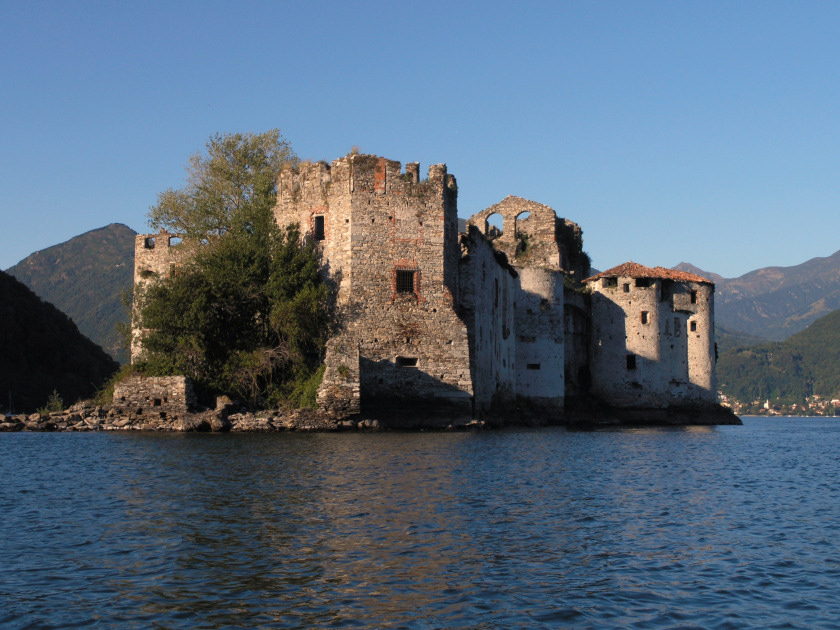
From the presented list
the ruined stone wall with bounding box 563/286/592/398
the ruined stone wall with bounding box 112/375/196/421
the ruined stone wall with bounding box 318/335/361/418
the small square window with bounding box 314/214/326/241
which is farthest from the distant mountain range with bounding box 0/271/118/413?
the ruined stone wall with bounding box 318/335/361/418

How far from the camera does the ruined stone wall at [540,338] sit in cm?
4672

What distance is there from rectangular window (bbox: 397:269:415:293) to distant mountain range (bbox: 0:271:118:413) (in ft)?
113

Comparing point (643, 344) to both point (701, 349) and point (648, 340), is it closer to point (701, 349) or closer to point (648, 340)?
point (648, 340)

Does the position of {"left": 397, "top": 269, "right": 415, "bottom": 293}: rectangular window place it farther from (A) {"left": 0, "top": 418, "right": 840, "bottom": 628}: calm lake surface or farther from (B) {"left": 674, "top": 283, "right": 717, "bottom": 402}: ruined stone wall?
(B) {"left": 674, "top": 283, "right": 717, "bottom": 402}: ruined stone wall

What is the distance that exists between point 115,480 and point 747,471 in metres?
16.0

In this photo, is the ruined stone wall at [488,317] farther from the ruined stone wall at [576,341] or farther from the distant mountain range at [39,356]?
the distant mountain range at [39,356]

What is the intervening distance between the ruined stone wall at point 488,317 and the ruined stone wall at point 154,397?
10623 mm

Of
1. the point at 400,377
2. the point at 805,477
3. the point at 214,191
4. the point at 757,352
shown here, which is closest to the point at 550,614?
the point at 805,477

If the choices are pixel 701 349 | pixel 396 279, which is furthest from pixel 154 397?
pixel 701 349

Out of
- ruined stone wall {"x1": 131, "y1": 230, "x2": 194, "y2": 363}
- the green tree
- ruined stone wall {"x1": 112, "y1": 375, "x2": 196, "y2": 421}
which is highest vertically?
ruined stone wall {"x1": 131, "y1": 230, "x2": 194, "y2": 363}

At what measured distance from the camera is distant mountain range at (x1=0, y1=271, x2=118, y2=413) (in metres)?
62.2

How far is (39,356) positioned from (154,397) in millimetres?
39636

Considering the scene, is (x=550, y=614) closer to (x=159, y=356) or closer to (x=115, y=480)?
(x=115, y=480)

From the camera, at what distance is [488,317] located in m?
39.7
